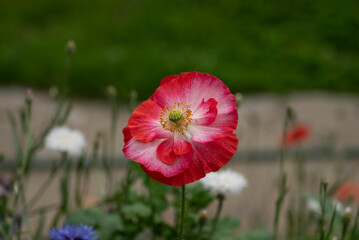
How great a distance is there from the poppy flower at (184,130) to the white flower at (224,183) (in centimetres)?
28

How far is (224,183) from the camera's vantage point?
88 centimetres

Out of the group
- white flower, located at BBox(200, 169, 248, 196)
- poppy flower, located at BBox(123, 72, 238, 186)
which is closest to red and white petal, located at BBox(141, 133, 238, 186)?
poppy flower, located at BBox(123, 72, 238, 186)

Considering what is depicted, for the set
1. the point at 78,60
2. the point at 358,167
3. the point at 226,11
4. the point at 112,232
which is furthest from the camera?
the point at 226,11

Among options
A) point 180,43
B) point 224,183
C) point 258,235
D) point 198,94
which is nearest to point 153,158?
point 198,94

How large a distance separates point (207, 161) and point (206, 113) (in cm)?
7

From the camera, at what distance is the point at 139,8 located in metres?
3.85

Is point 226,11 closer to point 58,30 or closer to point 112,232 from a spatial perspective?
point 58,30

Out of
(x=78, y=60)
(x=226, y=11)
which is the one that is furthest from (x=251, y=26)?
(x=78, y=60)

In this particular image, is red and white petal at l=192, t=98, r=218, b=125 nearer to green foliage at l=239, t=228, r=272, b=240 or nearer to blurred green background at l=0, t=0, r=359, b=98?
green foliage at l=239, t=228, r=272, b=240

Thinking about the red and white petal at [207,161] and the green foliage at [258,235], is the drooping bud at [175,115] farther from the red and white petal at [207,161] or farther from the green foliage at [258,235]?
the green foliage at [258,235]

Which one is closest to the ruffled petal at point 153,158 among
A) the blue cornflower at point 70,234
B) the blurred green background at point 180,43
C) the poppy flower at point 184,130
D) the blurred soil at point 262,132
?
the poppy flower at point 184,130

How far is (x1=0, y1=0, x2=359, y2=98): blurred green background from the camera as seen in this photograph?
2949 mm

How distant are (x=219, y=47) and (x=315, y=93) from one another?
89cm

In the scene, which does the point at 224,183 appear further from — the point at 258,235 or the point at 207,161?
the point at 207,161
